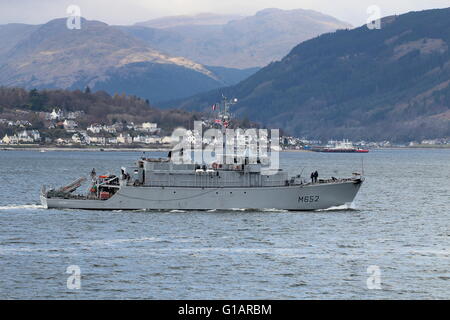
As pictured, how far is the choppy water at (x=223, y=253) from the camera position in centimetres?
4362

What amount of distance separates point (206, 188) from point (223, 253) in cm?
1650

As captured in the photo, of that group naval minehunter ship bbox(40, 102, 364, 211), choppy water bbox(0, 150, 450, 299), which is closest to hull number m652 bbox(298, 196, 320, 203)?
naval minehunter ship bbox(40, 102, 364, 211)

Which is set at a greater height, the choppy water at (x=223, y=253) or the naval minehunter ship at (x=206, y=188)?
the naval minehunter ship at (x=206, y=188)

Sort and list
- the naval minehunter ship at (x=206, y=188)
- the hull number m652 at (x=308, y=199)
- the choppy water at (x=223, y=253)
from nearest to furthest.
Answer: the choppy water at (x=223, y=253) → the naval minehunter ship at (x=206, y=188) → the hull number m652 at (x=308, y=199)

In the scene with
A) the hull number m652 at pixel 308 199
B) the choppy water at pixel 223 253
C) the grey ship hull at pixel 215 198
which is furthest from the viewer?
the hull number m652 at pixel 308 199

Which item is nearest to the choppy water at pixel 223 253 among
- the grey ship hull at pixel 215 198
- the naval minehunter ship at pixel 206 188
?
the grey ship hull at pixel 215 198

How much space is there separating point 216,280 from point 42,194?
31.5 meters

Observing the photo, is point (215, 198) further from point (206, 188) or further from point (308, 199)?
point (308, 199)

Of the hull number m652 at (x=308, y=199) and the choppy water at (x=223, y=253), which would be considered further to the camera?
the hull number m652 at (x=308, y=199)

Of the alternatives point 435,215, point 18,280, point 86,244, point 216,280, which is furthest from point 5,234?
point 435,215

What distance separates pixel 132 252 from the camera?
5294 cm

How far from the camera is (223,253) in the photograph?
53094 mm

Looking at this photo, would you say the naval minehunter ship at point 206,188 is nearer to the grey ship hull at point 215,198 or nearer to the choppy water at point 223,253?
the grey ship hull at point 215,198

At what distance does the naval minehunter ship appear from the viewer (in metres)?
69.2
